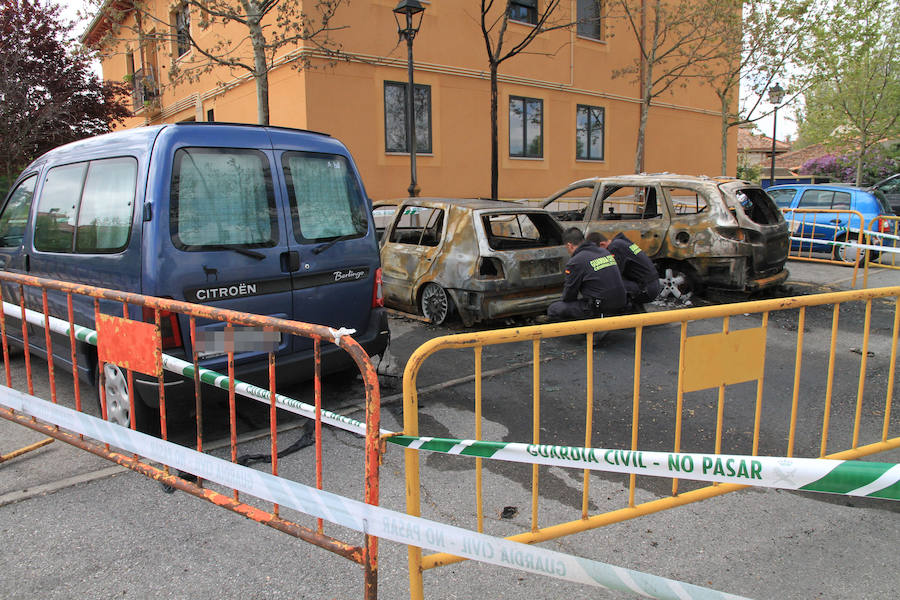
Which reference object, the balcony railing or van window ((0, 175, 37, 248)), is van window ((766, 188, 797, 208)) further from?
the balcony railing

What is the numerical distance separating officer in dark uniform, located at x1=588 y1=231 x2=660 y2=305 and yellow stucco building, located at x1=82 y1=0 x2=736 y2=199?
8.12 meters

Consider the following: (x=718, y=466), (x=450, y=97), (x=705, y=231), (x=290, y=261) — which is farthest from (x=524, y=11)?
(x=718, y=466)

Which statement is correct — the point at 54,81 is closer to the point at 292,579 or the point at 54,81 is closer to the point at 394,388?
the point at 394,388

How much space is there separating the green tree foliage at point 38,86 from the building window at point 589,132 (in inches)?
501

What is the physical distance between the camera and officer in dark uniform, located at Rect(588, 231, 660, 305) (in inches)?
271

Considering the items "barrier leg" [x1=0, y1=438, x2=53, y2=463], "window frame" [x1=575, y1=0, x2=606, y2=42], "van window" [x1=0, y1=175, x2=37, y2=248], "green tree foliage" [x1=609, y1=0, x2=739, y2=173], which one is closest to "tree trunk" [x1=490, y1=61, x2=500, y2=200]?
"green tree foliage" [x1=609, y1=0, x2=739, y2=173]

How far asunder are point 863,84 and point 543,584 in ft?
93.5

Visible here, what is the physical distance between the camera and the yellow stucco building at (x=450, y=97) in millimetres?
13336

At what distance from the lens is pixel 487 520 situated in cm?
311

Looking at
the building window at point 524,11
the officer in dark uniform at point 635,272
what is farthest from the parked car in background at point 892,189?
the officer in dark uniform at point 635,272

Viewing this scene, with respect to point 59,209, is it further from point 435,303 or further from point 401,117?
point 401,117

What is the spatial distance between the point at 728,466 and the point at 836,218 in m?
12.5

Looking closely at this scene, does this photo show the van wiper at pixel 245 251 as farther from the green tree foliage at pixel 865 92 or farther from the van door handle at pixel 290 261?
the green tree foliage at pixel 865 92

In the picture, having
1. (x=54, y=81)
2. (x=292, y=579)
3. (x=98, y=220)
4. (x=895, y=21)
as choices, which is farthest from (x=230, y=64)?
(x=895, y=21)
